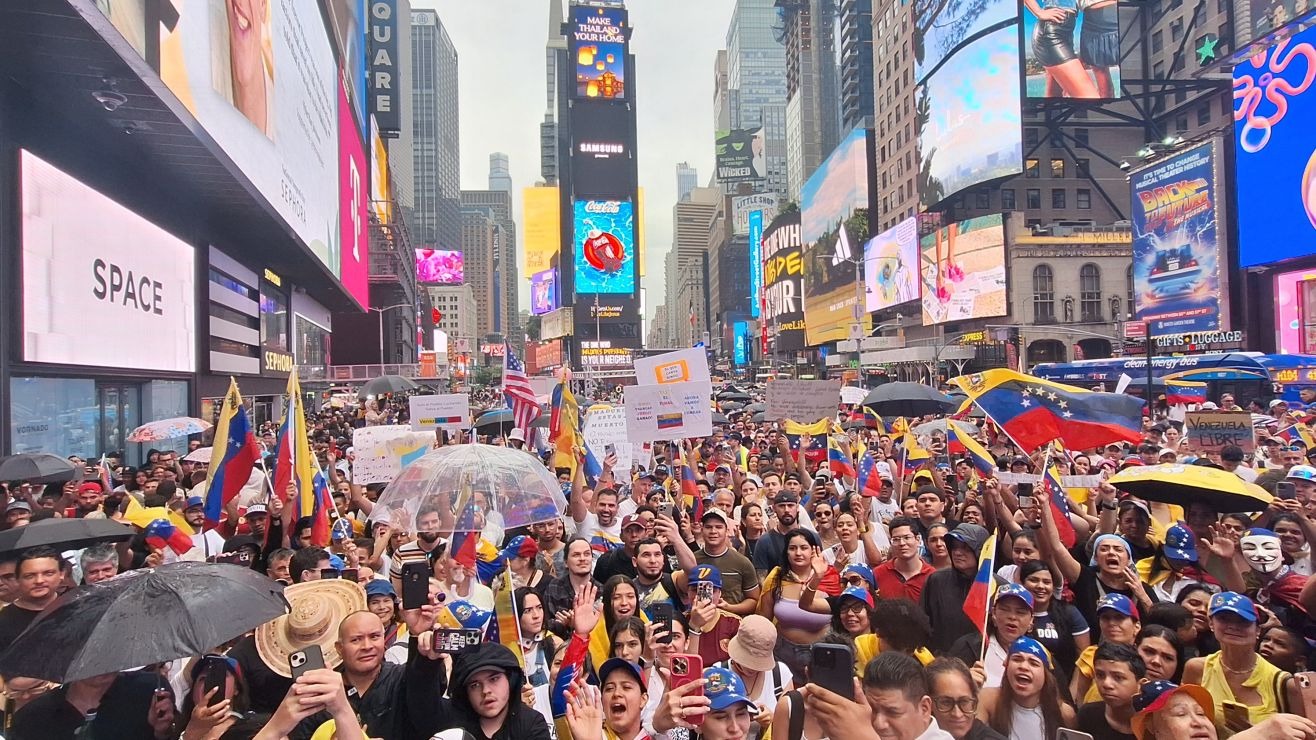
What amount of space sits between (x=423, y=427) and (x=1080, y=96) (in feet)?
170

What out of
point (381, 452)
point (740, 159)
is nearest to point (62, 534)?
point (381, 452)

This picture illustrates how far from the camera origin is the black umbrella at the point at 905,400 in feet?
44.5

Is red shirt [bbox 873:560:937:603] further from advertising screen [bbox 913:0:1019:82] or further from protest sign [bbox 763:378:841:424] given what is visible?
advertising screen [bbox 913:0:1019:82]

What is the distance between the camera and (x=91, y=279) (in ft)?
47.2

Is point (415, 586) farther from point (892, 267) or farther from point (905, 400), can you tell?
point (892, 267)

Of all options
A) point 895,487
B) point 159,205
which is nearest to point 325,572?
point 895,487

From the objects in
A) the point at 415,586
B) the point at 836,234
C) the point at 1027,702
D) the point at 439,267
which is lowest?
the point at 1027,702

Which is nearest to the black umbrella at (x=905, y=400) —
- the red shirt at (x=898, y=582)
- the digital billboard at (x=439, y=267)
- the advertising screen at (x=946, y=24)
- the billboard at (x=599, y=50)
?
the red shirt at (x=898, y=582)

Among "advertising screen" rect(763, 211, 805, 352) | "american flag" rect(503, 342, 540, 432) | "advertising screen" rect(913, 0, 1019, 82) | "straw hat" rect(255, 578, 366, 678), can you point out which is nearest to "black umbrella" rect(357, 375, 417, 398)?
"american flag" rect(503, 342, 540, 432)

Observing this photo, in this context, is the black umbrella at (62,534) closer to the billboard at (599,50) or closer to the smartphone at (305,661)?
the smartphone at (305,661)

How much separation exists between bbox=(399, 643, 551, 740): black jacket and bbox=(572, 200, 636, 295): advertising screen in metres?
105

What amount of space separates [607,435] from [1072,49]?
51771mm

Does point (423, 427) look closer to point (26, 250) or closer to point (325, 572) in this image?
point (26, 250)

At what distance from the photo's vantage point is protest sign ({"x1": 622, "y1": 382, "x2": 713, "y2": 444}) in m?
8.86
